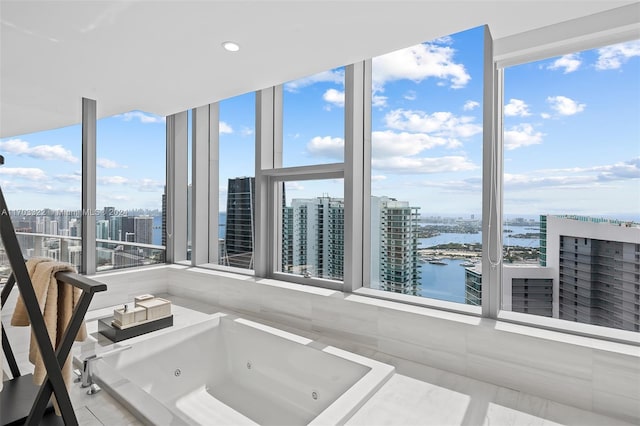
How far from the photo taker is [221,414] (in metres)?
2.12

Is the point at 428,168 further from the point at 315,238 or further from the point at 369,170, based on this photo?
the point at 315,238

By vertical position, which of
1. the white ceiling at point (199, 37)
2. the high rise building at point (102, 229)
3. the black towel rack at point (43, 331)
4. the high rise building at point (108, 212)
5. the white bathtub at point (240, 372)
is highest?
the white ceiling at point (199, 37)

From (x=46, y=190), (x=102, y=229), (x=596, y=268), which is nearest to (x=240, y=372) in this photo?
(x=102, y=229)

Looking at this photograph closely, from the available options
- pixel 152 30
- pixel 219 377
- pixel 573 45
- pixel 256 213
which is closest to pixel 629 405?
pixel 573 45

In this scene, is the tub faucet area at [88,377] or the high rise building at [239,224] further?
the high rise building at [239,224]

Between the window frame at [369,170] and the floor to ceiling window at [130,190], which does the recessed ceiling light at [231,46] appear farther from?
the floor to ceiling window at [130,190]

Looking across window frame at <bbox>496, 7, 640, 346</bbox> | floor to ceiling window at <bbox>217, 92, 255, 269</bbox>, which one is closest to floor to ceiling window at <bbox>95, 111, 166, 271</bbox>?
floor to ceiling window at <bbox>217, 92, 255, 269</bbox>

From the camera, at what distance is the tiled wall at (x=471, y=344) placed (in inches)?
56.0

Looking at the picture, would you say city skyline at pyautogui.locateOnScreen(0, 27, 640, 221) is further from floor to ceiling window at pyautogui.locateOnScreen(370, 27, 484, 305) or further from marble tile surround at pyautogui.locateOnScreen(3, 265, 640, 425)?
marble tile surround at pyautogui.locateOnScreen(3, 265, 640, 425)

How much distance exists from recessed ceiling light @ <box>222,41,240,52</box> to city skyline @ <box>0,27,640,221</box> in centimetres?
81

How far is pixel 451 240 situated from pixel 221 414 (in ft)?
5.92

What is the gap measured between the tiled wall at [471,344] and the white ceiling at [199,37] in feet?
4.97

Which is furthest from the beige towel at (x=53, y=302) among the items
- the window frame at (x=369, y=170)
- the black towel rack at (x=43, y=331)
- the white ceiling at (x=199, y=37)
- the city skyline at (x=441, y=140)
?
the city skyline at (x=441, y=140)

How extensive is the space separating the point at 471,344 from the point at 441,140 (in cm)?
117
